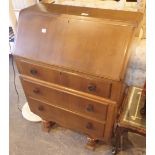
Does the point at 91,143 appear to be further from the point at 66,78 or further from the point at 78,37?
the point at 78,37

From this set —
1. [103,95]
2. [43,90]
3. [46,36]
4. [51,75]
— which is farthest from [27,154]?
[46,36]

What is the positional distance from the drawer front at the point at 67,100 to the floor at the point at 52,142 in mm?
437

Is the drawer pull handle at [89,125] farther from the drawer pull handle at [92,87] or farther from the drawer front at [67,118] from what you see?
the drawer pull handle at [92,87]

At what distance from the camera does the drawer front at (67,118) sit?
1.31 metres

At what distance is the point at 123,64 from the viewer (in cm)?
95

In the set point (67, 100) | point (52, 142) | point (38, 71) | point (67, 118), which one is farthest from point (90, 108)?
point (52, 142)

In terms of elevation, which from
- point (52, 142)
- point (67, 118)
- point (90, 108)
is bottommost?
point (52, 142)

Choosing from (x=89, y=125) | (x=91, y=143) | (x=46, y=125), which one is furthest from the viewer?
(x=46, y=125)

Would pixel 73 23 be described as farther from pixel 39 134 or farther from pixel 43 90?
pixel 39 134

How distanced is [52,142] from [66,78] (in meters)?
0.75

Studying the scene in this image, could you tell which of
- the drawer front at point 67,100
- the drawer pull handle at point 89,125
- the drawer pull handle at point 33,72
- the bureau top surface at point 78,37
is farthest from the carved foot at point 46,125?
the bureau top surface at point 78,37

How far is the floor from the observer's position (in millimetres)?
1513

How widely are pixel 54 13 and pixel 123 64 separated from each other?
1.76ft

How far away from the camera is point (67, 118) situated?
1.40m
